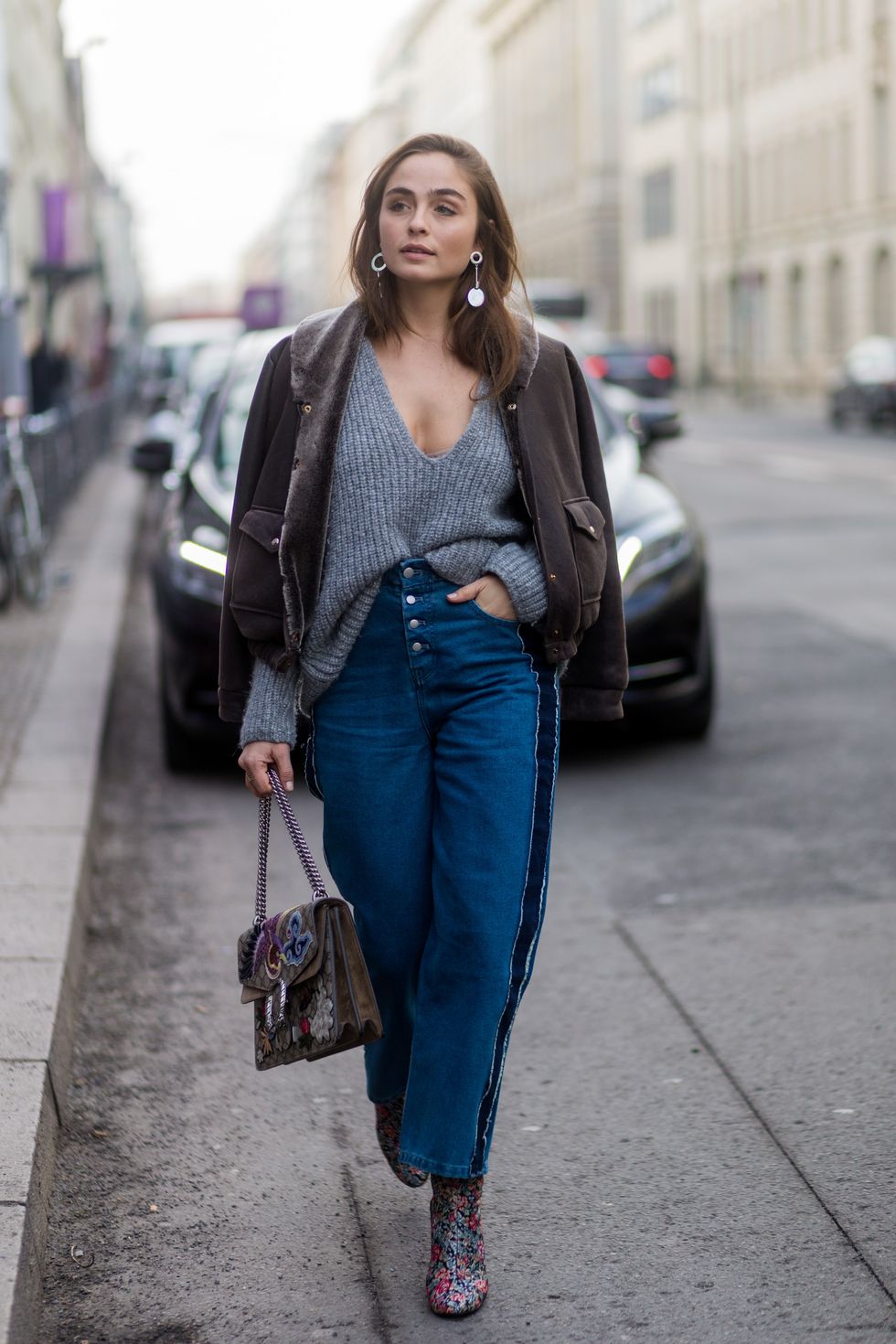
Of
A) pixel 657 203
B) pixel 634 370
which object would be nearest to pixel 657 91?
pixel 657 203

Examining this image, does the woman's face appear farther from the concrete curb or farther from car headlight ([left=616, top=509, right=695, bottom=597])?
car headlight ([left=616, top=509, right=695, bottom=597])

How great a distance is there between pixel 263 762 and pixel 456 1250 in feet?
2.68

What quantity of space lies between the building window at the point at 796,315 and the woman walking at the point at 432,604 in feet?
177

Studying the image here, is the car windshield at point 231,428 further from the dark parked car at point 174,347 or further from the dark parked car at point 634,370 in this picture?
the dark parked car at point 634,370

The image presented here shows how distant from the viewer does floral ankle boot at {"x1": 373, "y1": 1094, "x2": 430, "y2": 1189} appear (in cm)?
330

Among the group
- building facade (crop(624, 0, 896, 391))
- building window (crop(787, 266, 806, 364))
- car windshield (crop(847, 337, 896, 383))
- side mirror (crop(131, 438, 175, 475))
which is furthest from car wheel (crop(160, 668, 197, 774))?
→ building window (crop(787, 266, 806, 364))

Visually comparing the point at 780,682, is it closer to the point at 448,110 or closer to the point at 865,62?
the point at 865,62

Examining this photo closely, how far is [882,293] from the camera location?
49.4m

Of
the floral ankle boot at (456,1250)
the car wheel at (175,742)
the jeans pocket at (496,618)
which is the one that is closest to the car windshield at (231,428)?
the car wheel at (175,742)

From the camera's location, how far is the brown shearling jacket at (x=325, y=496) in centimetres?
304

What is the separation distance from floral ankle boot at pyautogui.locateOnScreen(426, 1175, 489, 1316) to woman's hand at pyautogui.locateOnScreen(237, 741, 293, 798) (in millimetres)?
670

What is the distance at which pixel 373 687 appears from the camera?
3.10 m

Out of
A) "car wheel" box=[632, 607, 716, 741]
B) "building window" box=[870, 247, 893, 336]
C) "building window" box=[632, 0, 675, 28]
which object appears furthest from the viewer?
"building window" box=[632, 0, 675, 28]

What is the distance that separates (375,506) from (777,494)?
1769cm
